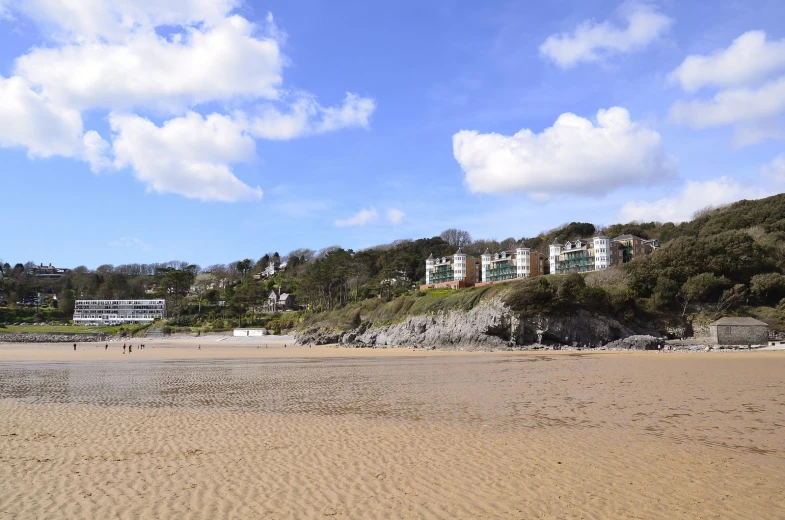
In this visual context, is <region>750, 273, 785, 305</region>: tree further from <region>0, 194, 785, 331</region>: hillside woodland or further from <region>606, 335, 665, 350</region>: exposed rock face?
<region>606, 335, 665, 350</region>: exposed rock face

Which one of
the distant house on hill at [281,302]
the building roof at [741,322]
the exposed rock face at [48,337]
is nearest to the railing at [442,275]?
the distant house on hill at [281,302]

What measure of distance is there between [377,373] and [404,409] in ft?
37.7

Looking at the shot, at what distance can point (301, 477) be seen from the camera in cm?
805

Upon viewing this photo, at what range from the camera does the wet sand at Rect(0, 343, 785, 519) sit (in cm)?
674

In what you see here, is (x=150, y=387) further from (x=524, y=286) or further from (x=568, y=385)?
(x=524, y=286)

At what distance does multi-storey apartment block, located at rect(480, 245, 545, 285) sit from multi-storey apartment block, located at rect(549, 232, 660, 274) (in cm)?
291

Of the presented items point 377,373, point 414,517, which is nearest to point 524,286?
point 377,373

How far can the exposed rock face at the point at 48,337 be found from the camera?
82812mm

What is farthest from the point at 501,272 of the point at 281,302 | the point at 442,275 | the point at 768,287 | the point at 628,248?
the point at 281,302

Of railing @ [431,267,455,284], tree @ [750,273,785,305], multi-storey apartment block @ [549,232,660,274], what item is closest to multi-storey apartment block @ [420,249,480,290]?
railing @ [431,267,455,284]

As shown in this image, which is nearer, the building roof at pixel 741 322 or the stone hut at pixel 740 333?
the stone hut at pixel 740 333

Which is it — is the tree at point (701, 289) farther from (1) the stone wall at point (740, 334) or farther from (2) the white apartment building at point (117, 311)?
(2) the white apartment building at point (117, 311)

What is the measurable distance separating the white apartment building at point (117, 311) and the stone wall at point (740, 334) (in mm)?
113709

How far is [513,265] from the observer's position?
295 ft
